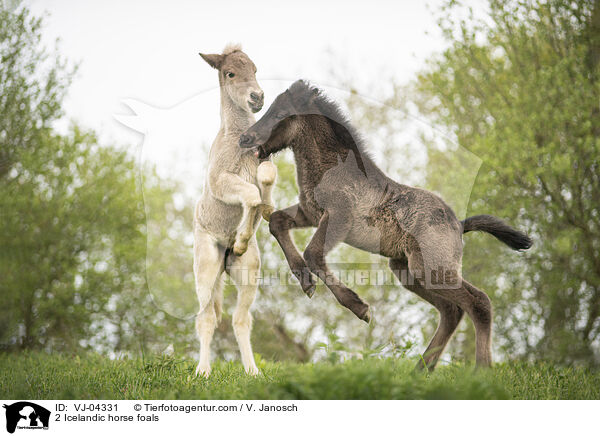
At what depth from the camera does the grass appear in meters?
3.50

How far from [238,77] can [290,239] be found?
4.78 ft

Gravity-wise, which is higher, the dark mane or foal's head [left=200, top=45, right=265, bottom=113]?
foal's head [left=200, top=45, right=265, bottom=113]

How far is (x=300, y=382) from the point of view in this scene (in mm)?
3572

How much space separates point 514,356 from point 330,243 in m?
5.11

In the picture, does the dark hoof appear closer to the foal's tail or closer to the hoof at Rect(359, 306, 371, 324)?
the hoof at Rect(359, 306, 371, 324)

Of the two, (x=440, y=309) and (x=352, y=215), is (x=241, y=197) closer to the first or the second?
(x=352, y=215)

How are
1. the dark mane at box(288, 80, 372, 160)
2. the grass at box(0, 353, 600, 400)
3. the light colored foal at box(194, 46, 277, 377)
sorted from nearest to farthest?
the grass at box(0, 353, 600, 400) < the dark mane at box(288, 80, 372, 160) < the light colored foal at box(194, 46, 277, 377)

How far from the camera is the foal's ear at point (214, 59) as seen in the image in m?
4.89

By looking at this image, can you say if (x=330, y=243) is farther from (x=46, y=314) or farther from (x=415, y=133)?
(x=46, y=314)

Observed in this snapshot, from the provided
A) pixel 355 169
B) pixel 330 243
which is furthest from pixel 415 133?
pixel 330 243

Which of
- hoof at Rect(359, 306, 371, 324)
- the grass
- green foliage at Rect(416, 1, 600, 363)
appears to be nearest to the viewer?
the grass

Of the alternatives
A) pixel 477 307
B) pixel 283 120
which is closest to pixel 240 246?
pixel 283 120
